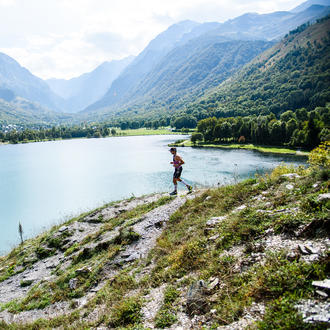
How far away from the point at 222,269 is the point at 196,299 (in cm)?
138

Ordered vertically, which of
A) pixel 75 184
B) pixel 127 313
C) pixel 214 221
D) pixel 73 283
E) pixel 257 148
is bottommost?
pixel 75 184

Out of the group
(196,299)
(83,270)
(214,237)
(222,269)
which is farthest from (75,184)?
(196,299)

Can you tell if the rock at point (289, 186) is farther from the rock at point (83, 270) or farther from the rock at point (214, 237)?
the rock at point (83, 270)

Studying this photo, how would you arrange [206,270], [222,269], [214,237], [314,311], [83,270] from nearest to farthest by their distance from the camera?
[314,311] < [222,269] < [206,270] < [214,237] < [83,270]

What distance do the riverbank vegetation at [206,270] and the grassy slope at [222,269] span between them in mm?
34

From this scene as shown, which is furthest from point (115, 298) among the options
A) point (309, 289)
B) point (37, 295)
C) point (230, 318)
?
point (309, 289)

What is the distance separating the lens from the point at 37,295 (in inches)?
515

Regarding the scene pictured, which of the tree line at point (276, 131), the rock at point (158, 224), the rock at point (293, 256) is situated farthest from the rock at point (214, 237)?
the tree line at point (276, 131)

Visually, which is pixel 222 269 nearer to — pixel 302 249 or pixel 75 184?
pixel 302 249

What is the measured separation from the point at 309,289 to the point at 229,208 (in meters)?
7.44

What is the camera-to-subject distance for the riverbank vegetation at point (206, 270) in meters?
6.12

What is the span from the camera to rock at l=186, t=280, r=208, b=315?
6965 millimetres

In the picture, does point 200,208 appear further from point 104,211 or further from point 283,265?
point 104,211

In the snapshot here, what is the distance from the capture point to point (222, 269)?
801 cm
